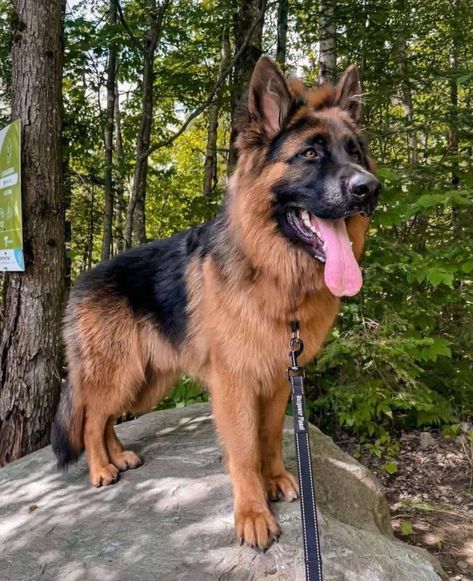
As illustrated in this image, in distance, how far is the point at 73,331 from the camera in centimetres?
325

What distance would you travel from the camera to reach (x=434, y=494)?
4406 mm

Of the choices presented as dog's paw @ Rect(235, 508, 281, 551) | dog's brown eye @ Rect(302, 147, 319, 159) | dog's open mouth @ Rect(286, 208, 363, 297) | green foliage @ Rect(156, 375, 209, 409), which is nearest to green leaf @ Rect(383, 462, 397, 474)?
green foliage @ Rect(156, 375, 209, 409)

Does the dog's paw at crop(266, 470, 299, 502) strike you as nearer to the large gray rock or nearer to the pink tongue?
the large gray rock

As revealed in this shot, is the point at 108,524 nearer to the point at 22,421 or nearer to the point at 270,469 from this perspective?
the point at 270,469

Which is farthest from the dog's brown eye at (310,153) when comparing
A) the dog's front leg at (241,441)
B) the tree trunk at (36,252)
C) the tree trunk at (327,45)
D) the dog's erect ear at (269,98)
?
the tree trunk at (327,45)

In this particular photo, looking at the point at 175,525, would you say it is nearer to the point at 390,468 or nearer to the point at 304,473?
the point at 304,473

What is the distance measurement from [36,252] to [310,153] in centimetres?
248

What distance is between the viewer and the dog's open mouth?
222 cm

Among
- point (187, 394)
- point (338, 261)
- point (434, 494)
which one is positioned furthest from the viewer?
point (187, 394)

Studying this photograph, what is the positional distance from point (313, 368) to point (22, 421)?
2823mm

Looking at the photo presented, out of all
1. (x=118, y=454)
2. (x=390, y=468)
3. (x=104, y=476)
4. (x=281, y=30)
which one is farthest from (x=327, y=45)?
(x=104, y=476)

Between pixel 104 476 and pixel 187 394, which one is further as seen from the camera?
pixel 187 394

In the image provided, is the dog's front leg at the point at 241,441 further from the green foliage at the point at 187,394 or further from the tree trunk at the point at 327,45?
the tree trunk at the point at 327,45

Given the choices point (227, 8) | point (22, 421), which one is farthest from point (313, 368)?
point (227, 8)
